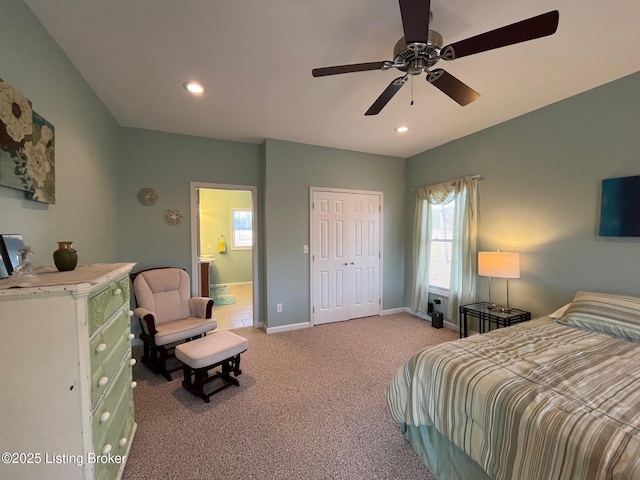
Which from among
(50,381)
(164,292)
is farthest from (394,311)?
(50,381)

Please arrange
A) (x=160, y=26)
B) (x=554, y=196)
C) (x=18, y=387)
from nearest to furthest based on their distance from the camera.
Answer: (x=18, y=387)
(x=160, y=26)
(x=554, y=196)

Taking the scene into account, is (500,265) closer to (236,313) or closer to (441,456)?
(441,456)

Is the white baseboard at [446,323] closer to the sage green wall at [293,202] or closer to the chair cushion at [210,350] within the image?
the sage green wall at [293,202]

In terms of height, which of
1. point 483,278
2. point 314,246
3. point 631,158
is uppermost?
point 631,158

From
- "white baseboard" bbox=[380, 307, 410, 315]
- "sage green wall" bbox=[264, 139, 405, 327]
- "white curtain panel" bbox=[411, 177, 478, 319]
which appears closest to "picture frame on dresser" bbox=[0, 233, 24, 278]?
"sage green wall" bbox=[264, 139, 405, 327]

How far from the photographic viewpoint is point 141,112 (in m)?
2.82

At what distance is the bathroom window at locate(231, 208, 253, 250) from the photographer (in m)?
A: 6.77

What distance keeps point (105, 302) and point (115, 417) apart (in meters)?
0.65

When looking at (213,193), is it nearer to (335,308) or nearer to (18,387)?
(335,308)

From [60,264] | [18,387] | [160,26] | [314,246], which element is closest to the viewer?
[18,387]

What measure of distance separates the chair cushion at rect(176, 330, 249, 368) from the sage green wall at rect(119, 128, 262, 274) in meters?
1.49

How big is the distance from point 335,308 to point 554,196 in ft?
9.95

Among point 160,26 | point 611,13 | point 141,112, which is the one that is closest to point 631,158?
point 611,13

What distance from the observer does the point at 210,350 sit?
7.30 ft
